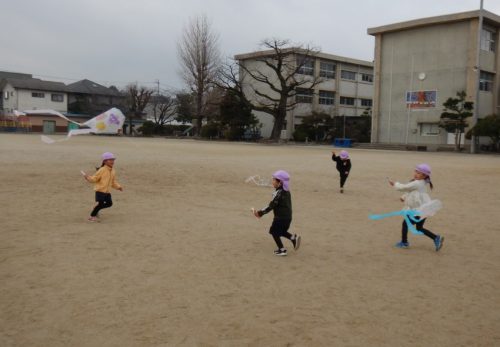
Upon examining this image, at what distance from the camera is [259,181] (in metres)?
13.8

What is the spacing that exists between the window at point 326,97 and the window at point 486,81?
62.1ft

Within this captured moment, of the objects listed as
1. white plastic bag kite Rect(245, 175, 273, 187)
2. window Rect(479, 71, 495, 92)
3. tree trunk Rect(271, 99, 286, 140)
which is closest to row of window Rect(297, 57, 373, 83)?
tree trunk Rect(271, 99, 286, 140)

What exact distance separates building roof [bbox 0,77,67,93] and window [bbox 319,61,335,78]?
3427cm

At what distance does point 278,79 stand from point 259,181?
36.7 m

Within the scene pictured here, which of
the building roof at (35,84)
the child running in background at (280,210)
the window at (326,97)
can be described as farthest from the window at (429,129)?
the building roof at (35,84)

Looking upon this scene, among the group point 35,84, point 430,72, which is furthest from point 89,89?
point 430,72

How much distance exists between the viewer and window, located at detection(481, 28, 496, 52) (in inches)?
1375

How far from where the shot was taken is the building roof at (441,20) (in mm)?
33656

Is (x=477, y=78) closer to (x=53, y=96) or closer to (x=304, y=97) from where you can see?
(x=304, y=97)

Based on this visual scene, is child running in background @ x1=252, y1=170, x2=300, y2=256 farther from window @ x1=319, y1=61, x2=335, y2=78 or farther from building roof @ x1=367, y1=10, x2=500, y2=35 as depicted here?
window @ x1=319, y1=61, x2=335, y2=78

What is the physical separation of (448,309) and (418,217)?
7.88 ft

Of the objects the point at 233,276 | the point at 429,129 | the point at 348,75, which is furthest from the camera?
the point at 348,75

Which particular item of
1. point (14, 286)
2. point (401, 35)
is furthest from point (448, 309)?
point (401, 35)

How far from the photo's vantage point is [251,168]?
56.1ft
